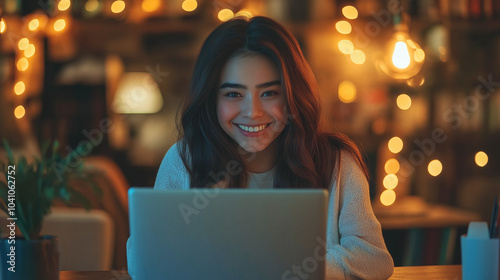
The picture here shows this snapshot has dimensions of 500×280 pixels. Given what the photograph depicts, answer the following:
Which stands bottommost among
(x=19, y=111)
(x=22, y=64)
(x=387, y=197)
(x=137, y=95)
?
(x=387, y=197)

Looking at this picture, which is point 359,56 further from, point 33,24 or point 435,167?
point 33,24

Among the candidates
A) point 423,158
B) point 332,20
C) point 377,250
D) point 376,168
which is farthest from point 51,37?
point 377,250

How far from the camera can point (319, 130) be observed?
1953mm

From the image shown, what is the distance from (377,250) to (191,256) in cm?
59

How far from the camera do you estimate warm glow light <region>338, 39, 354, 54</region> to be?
14.5ft

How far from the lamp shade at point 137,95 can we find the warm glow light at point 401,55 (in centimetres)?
217

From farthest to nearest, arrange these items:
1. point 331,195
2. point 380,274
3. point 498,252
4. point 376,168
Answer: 1. point 376,168
2. point 331,195
3. point 380,274
4. point 498,252

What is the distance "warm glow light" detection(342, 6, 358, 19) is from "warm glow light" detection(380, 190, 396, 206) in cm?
112

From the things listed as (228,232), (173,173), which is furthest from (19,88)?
(228,232)

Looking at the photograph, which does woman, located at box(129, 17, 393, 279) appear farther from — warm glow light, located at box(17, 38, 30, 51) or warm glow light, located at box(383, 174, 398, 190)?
warm glow light, located at box(17, 38, 30, 51)

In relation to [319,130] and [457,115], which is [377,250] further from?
[457,115]

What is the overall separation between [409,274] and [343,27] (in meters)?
2.93

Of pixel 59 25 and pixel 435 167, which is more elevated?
pixel 59 25

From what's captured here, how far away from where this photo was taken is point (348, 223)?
178 cm
